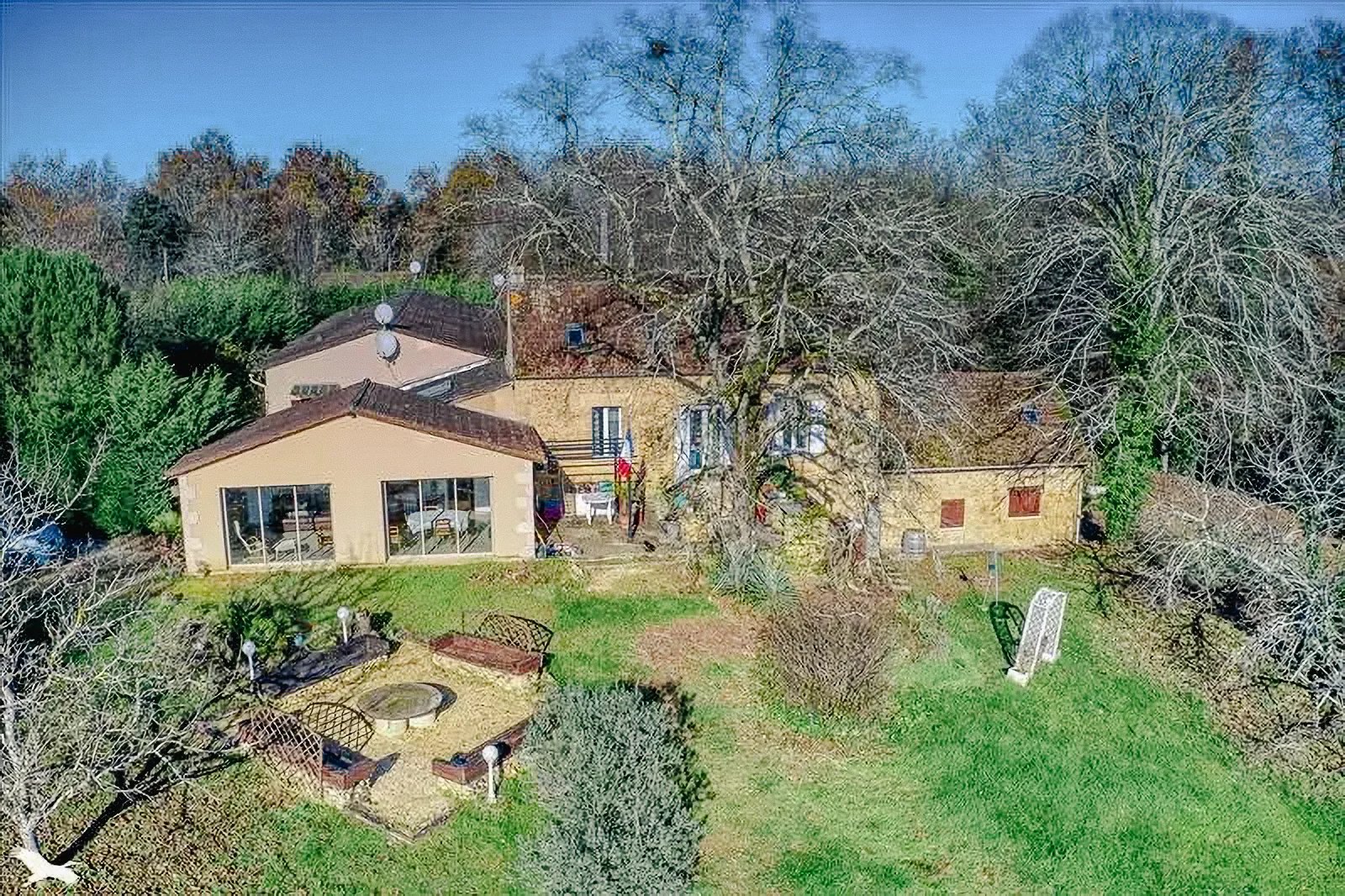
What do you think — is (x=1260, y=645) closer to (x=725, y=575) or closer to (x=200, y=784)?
(x=725, y=575)

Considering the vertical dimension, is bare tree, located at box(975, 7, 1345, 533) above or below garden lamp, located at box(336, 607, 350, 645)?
above

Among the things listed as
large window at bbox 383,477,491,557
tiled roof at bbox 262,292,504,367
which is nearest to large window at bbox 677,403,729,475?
large window at bbox 383,477,491,557

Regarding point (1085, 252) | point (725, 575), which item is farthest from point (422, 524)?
point (1085, 252)

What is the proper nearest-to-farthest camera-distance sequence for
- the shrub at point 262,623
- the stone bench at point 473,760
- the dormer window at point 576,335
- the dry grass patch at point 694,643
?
1. the stone bench at point 473,760
2. the shrub at point 262,623
3. the dry grass patch at point 694,643
4. the dormer window at point 576,335

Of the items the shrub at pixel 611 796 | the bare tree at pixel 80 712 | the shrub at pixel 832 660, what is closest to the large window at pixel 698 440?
the shrub at pixel 832 660

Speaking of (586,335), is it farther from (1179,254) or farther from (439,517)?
(1179,254)

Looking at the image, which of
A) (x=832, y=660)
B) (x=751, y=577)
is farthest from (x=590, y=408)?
(x=832, y=660)

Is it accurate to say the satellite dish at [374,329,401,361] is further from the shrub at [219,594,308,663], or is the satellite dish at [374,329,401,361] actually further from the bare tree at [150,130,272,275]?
the bare tree at [150,130,272,275]

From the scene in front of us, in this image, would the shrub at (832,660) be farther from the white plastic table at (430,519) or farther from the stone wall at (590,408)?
the stone wall at (590,408)
